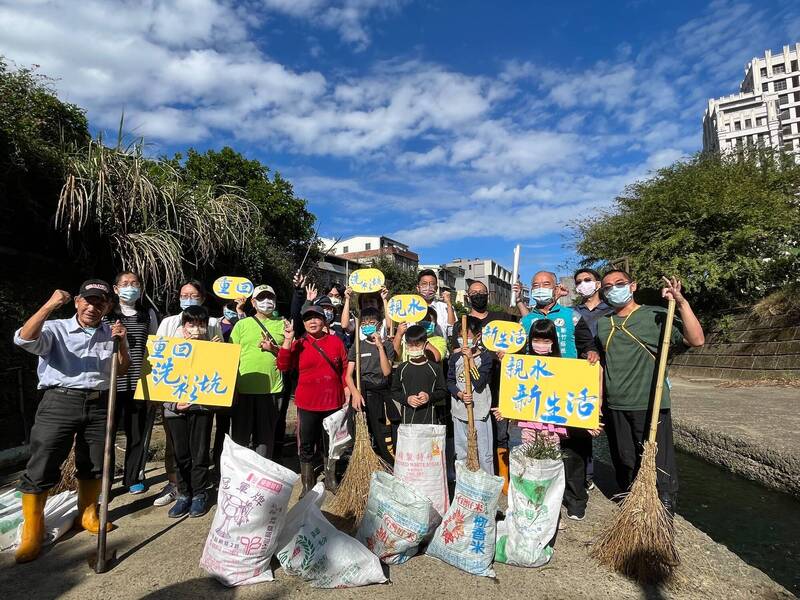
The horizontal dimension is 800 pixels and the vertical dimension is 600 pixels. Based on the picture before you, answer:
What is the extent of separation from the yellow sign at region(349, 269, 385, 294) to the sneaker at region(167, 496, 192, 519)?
2.53 metres

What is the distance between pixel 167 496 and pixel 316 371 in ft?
5.54

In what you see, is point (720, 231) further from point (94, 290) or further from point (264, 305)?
point (94, 290)

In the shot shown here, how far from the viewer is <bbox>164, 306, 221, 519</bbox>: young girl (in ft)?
11.8

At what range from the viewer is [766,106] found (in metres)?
66.8

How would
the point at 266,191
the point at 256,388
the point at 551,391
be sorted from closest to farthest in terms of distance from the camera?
1. the point at 551,391
2. the point at 256,388
3. the point at 266,191

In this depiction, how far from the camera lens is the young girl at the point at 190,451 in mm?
3604

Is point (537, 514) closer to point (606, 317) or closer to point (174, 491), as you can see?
point (606, 317)

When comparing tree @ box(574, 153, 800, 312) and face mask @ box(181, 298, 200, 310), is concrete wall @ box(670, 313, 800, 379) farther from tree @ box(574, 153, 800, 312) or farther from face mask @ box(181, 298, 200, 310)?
face mask @ box(181, 298, 200, 310)

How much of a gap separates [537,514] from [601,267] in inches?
677

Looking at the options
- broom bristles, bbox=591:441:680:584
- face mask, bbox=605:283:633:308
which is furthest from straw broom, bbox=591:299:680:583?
face mask, bbox=605:283:633:308

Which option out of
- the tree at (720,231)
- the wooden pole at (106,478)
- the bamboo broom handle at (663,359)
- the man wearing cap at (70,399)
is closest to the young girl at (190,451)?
the man wearing cap at (70,399)

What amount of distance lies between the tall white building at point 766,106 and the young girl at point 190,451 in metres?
82.7

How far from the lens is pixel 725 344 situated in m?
13.5

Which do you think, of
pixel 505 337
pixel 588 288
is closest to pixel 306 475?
pixel 505 337
